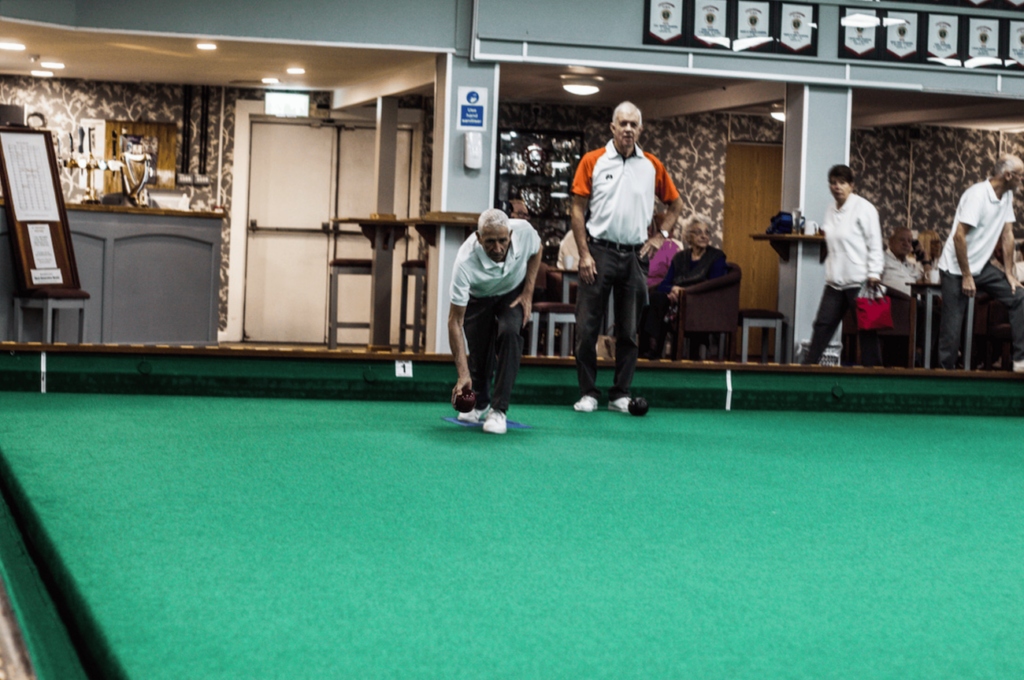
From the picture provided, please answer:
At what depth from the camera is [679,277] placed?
821cm

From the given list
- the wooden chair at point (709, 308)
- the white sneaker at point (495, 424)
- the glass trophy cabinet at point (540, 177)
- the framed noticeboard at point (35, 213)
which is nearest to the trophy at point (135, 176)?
the framed noticeboard at point (35, 213)

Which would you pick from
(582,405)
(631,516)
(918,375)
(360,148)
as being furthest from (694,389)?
(360,148)

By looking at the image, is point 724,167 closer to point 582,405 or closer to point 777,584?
point 582,405

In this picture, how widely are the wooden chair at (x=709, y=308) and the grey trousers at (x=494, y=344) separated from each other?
10.0ft

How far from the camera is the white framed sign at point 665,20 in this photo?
818 centimetres

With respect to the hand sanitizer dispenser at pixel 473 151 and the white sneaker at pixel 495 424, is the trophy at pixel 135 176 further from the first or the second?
the white sneaker at pixel 495 424

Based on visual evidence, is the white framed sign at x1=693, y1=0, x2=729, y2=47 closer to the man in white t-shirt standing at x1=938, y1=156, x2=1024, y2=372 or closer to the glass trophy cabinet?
the man in white t-shirt standing at x1=938, y1=156, x2=1024, y2=372

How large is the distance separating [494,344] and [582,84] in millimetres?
5403

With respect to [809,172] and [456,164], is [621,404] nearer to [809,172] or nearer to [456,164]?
[456,164]

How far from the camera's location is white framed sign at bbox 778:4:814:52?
8312 millimetres

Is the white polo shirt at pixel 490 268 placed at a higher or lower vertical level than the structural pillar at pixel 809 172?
lower

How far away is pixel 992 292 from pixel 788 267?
7.24ft

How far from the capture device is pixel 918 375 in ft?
18.9

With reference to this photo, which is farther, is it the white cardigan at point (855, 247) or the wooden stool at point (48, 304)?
the wooden stool at point (48, 304)
